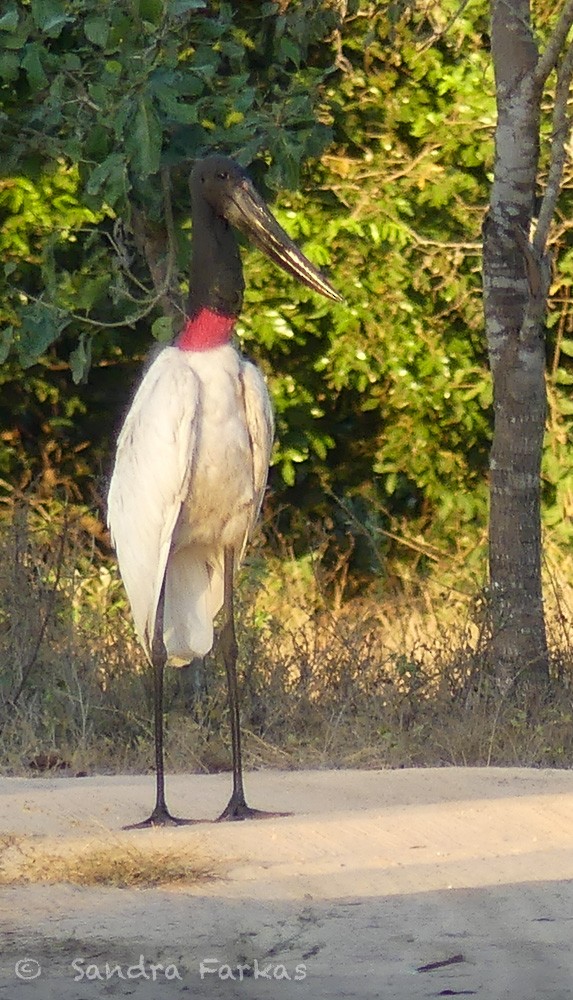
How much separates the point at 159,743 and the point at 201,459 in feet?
2.96

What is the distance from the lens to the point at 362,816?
5.21m

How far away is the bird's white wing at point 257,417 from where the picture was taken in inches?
213

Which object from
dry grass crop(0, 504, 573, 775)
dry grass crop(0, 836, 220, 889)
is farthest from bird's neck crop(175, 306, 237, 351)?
dry grass crop(0, 504, 573, 775)

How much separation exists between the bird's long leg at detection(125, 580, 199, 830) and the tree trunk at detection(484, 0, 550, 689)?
5.72 ft

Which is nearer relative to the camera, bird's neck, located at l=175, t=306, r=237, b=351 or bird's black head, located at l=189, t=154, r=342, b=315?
bird's neck, located at l=175, t=306, r=237, b=351

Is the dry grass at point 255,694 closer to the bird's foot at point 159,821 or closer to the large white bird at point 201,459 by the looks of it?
the large white bird at point 201,459

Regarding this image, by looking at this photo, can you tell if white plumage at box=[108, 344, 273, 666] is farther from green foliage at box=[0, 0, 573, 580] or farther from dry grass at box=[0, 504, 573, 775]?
green foliage at box=[0, 0, 573, 580]

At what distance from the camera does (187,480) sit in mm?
5359

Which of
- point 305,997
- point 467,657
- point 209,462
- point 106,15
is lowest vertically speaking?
point 305,997

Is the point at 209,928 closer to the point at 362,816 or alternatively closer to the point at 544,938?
the point at 544,938

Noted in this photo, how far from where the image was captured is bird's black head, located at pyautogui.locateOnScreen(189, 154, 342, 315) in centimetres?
555

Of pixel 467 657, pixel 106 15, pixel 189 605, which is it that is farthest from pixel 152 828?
pixel 106 15

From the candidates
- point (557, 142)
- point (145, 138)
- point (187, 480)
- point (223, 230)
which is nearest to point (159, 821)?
point (187, 480)

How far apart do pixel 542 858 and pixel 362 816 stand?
0.64 meters
